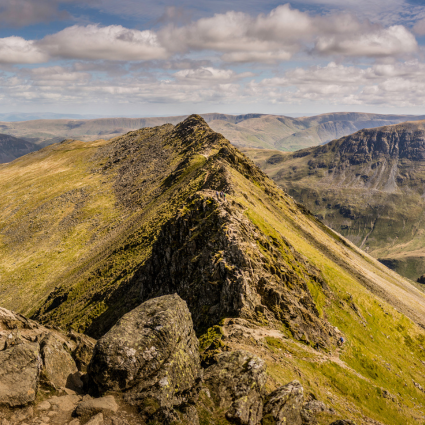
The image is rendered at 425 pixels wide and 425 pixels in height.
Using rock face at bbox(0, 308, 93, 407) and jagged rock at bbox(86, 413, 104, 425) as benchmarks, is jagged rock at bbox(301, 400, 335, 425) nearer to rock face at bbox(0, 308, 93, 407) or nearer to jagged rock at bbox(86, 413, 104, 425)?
jagged rock at bbox(86, 413, 104, 425)

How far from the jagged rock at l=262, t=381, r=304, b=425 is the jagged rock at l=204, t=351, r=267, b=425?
636mm

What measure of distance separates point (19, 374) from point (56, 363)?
123 inches

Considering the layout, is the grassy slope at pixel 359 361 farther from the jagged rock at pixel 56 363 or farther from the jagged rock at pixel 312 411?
the jagged rock at pixel 56 363

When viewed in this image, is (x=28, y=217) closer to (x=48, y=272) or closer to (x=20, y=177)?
(x=48, y=272)

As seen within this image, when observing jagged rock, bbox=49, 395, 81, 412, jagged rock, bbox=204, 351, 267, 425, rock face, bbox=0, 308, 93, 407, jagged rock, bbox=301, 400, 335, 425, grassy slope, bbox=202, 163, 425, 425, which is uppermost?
rock face, bbox=0, 308, 93, 407

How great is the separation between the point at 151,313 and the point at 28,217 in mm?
138178

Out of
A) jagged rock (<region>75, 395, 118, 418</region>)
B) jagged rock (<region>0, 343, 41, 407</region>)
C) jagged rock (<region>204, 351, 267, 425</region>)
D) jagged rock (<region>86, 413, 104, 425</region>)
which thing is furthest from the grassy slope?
jagged rock (<region>0, 343, 41, 407</region>)

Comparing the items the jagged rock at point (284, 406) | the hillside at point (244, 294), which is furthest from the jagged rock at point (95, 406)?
the jagged rock at point (284, 406)

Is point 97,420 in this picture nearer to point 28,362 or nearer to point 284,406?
point 28,362

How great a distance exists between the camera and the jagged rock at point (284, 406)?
1944 centimetres

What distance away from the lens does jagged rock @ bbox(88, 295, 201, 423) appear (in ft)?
58.6

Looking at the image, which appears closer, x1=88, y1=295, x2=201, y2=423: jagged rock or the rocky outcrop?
x1=88, y1=295, x2=201, y2=423: jagged rock

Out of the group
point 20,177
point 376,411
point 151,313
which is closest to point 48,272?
point 151,313

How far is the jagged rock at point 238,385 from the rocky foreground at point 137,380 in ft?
0.21
